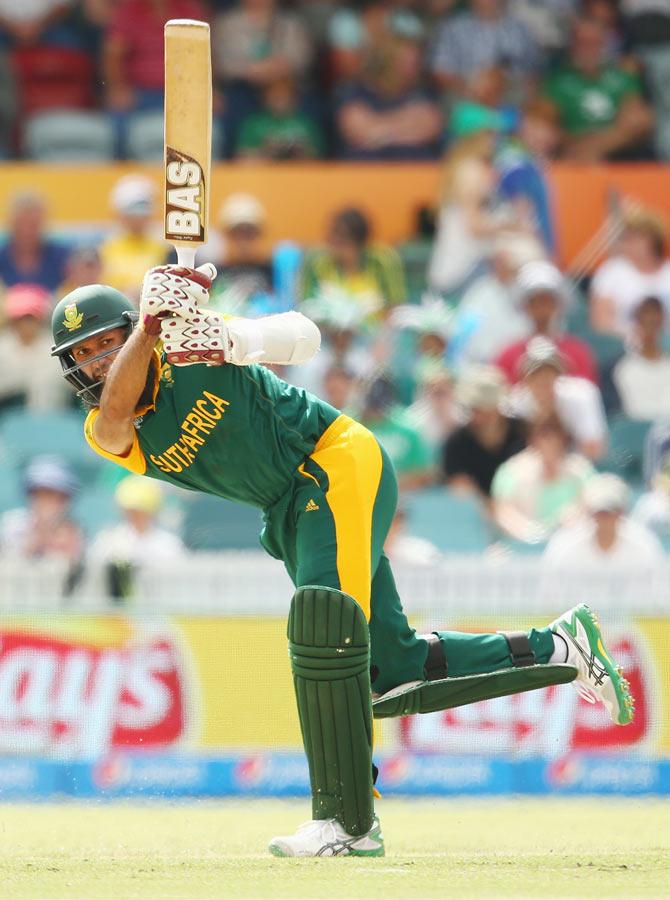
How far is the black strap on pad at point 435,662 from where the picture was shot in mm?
5789

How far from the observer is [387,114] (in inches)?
491

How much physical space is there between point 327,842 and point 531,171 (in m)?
7.02

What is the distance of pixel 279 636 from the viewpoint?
824 cm

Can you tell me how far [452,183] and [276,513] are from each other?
6.45m

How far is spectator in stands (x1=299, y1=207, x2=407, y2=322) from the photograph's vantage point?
1115cm

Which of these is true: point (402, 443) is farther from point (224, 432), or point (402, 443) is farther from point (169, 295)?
point (169, 295)

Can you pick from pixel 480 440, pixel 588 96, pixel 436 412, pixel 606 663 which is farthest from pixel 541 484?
pixel 588 96

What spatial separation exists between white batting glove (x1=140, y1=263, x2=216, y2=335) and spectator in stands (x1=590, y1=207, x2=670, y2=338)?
22.3 feet

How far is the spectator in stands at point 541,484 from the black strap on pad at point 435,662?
148 inches

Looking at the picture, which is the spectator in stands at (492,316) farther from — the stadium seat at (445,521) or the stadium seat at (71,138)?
the stadium seat at (71,138)

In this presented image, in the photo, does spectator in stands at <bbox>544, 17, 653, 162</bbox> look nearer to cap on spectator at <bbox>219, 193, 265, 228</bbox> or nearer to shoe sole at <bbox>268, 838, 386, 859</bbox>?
cap on spectator at <bbox>219, 193, 265, 228</bbox>

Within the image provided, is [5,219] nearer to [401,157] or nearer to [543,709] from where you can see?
[401,157]

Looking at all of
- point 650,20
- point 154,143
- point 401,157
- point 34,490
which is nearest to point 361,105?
point 401,157

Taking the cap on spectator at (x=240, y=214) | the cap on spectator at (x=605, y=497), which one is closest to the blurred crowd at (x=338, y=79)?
the cap on spectator at (x=240, y=214)
